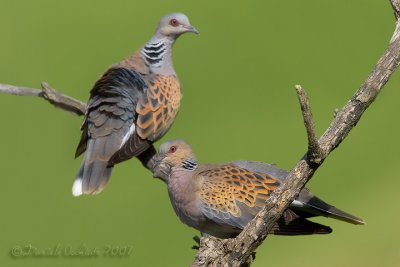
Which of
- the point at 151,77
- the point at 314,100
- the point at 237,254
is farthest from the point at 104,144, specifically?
the point at 314,100

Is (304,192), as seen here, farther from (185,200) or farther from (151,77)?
(151,77)

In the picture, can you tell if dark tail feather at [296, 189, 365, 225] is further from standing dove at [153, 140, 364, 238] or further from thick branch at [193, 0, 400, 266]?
thick branch at [193, 0, 400, 266]

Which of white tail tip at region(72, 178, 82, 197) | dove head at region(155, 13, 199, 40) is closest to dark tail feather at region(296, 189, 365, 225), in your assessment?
white tail tip at region(72, 178, 82, 197)

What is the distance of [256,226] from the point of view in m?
3.52

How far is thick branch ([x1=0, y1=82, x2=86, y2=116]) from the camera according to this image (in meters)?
5.22

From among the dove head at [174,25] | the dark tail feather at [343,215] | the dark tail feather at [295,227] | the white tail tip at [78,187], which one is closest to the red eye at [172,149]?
the white tail tip at [78,187]

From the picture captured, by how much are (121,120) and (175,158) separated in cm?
61

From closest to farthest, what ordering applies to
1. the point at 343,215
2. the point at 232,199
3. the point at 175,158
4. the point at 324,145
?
the point at 324,145 < the point at 343,215 < the point at 232,199 < the point at 175,158

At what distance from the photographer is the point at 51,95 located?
17.1 feet

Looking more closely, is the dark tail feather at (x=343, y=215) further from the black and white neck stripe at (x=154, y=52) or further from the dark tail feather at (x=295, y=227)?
the black and white neck stripe at (x=154, y=52)

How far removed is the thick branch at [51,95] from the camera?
5.22m

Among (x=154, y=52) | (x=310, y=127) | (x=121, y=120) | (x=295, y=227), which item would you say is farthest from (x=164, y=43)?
(x=310, y=127)

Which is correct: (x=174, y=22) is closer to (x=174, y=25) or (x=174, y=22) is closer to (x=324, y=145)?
(x=174, y=25)

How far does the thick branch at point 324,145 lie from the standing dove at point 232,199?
0.63 metres
